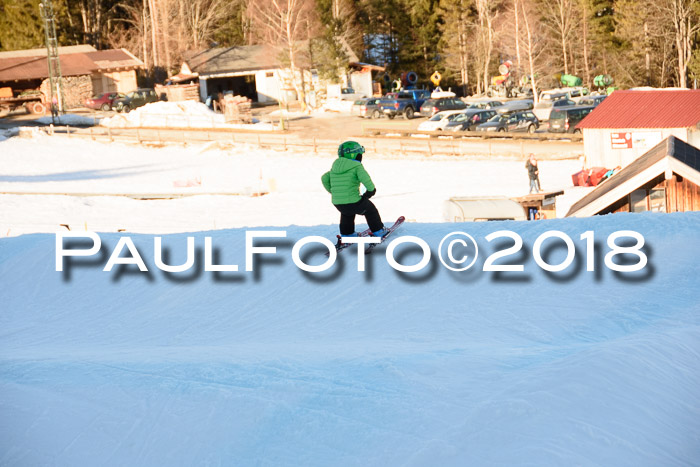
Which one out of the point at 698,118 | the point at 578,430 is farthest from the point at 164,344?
the point at 698,118

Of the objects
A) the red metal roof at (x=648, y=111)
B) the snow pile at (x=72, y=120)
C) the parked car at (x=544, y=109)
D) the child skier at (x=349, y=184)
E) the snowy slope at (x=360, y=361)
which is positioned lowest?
the snowy slope at (x=360, y=361)

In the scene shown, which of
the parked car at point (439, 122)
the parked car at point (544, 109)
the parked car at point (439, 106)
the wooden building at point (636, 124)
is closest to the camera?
the wooden building at point (636, 124)

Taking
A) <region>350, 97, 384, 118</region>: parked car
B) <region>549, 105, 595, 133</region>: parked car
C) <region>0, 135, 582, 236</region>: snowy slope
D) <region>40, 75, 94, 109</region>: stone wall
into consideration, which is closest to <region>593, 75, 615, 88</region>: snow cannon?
<region>350, 97, 384, 118</region>: parked car

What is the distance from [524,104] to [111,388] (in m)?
43.0

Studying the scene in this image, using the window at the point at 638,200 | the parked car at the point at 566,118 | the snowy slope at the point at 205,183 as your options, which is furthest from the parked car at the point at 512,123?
the window at the point at 638,200

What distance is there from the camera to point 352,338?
8164 mm

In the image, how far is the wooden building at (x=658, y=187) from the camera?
1592cm

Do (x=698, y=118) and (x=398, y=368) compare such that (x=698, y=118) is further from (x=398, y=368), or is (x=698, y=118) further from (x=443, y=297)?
(x=398, y=368)

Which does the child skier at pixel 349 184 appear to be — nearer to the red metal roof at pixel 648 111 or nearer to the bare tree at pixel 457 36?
the red metal roof at pixel 648 111

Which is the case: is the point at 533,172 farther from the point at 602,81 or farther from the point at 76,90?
the point at 76,90

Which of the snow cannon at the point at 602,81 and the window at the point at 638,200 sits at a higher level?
the snow cannon at the point at 602,81

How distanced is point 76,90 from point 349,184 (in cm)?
5120

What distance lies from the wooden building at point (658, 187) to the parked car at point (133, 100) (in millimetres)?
39778

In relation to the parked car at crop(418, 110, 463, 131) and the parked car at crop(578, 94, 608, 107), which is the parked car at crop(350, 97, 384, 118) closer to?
the parked car at crop(418, 110, 463, 131)
